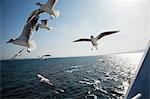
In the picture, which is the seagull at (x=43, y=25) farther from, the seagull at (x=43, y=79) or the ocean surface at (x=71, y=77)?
the seagull at (x=43, y=79)

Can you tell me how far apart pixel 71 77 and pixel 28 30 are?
0.50 metres

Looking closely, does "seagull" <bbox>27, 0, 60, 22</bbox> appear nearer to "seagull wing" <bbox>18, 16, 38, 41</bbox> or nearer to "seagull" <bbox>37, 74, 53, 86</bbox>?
"seagull wing" <bbox>18, 16, 38, 41</bbox>

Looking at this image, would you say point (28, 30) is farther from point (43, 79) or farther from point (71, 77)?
point (71, 77)

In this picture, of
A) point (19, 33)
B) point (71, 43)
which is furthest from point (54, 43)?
point (19, 33)

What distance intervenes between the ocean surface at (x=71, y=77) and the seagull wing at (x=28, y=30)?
16cm

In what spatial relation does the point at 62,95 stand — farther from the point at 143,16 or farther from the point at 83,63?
the point at 143,16

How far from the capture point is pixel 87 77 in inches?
85.5

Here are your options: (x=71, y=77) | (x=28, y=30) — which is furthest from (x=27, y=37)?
(x=71, y=77)

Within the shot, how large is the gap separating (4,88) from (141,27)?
3.66 feet

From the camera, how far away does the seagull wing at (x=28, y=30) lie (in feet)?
6.38

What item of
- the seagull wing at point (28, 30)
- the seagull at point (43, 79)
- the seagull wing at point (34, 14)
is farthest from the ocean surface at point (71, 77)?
the seagull wing at point (34, 14)

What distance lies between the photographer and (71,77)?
217cm

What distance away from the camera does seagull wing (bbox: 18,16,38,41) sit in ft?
6.38

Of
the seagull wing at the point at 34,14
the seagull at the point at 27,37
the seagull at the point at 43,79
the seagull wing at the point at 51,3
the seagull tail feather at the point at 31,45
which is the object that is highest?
the seagull wing at the point at 51,3
